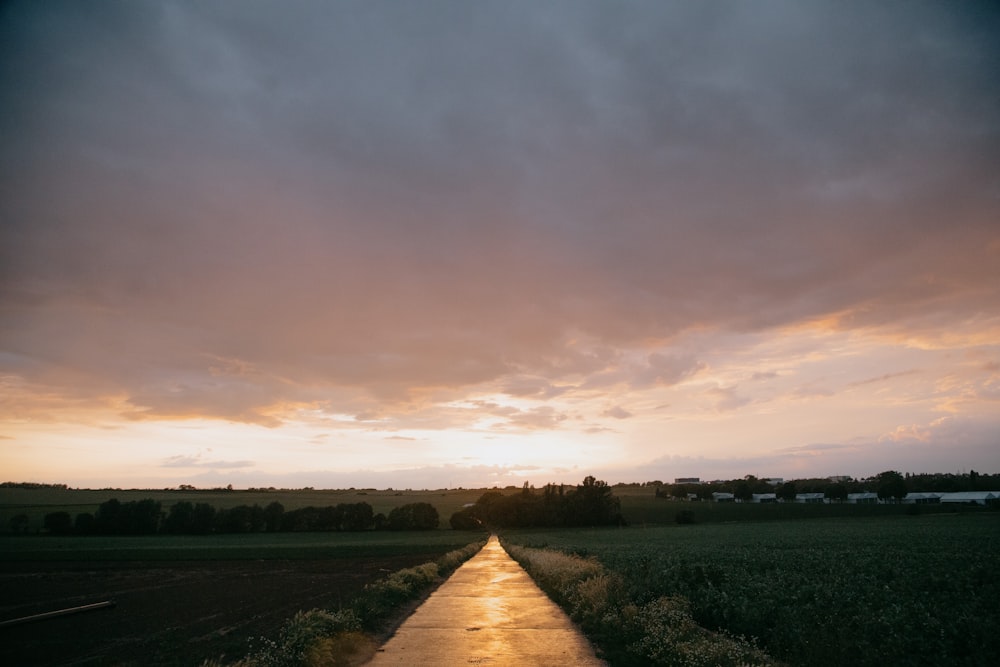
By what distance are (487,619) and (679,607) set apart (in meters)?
5.50

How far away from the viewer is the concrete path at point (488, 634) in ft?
37.6

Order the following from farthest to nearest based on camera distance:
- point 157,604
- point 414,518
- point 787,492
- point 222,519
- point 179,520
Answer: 1. point 787,492
2. point 414,518
3. point 222,519
4. point 179,520
5. point 157,604

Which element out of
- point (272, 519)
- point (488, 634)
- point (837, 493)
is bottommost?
point (272, 519)

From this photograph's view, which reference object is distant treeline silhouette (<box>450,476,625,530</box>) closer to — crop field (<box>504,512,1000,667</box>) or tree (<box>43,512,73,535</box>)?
tree (<box>43,512,73,535</box>)

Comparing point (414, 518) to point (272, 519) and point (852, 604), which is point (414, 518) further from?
point (852, 604)

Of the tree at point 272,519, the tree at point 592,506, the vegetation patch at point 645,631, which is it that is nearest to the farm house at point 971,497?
the tree at point 592,506

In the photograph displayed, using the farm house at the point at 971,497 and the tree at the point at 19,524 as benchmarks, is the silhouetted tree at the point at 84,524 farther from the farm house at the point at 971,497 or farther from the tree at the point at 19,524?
the farm house at the point at 971,497

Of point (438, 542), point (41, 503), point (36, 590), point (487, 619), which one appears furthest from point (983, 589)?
point (41, 503)

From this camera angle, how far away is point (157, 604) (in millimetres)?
28203

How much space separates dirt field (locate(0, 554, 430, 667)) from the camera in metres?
16.8

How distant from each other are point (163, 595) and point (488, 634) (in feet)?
90.1

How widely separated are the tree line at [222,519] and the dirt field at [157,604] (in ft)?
168

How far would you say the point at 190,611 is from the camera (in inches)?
1001

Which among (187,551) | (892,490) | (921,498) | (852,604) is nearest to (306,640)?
(852,604)
